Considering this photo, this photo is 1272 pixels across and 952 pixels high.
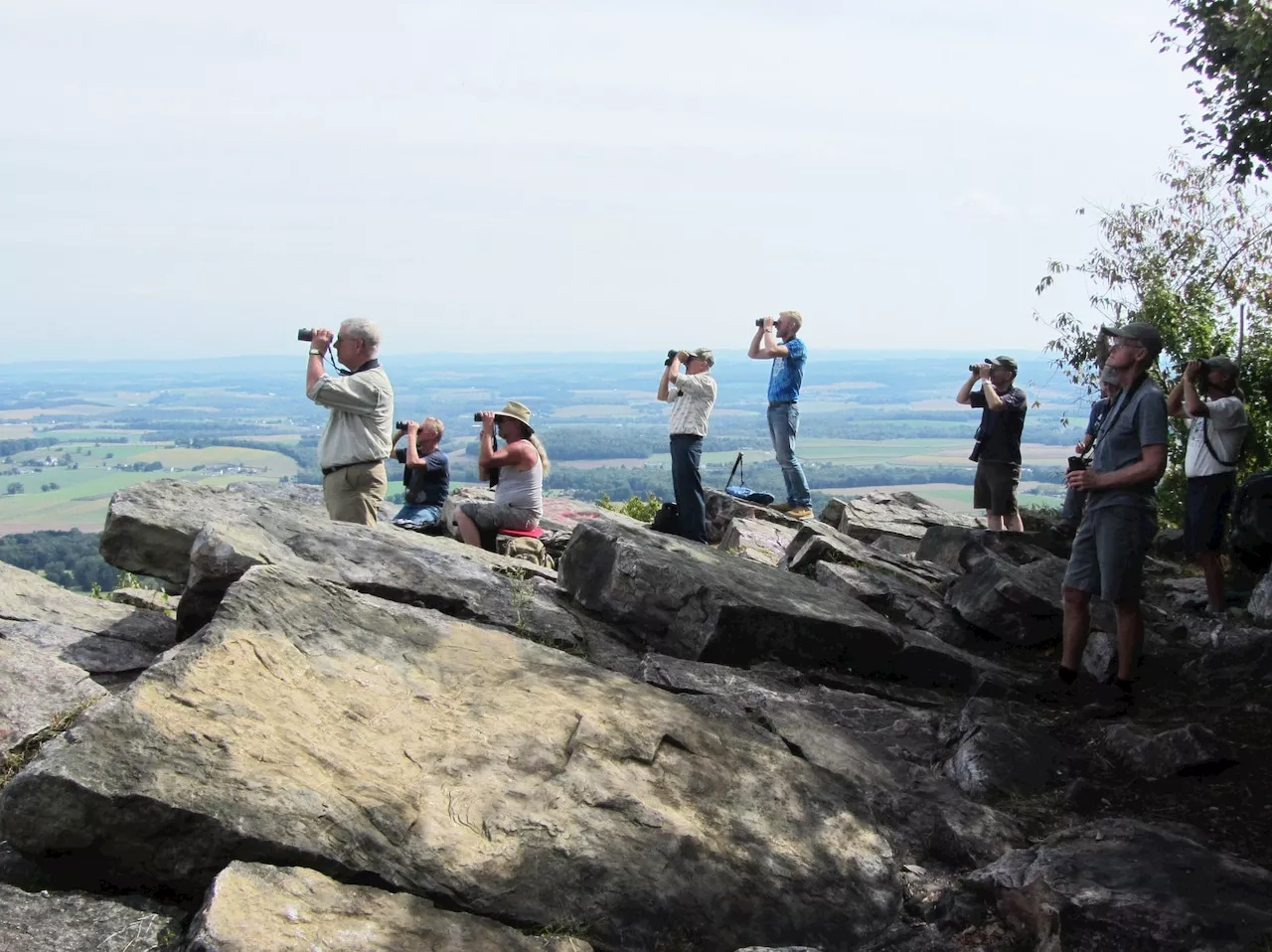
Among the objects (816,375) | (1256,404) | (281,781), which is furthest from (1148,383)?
(816,375)

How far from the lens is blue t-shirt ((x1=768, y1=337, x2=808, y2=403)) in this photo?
1374cm

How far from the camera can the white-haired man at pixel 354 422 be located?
29.8 feet

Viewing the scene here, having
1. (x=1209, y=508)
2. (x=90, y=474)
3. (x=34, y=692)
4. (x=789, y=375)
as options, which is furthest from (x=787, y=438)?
(x=90, y=474)

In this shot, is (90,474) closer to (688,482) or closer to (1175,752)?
(688,482)

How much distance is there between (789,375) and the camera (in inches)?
547

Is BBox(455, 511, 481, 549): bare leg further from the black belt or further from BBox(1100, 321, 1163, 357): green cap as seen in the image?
BBox(1100, 321, 1163, 357): green cap

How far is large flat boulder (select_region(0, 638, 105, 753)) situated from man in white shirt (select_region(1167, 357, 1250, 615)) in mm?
8814

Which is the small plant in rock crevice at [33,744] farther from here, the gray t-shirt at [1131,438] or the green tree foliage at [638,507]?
the green tree foliage at [638,507]

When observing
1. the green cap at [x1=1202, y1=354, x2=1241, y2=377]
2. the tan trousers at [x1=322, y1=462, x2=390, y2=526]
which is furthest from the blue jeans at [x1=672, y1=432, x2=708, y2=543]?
the green cap at [x1=1202, y1=354, x2=1241, y2=377]

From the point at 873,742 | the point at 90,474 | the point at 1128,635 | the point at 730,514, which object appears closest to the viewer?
the point at 873,742

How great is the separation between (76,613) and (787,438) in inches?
344

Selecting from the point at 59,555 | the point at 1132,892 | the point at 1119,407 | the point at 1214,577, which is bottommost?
the point at 59,555

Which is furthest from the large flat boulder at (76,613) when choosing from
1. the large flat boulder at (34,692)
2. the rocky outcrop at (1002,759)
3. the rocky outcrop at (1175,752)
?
the rocky outcrop at (1175,752)

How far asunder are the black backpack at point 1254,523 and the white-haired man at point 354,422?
340 inches
